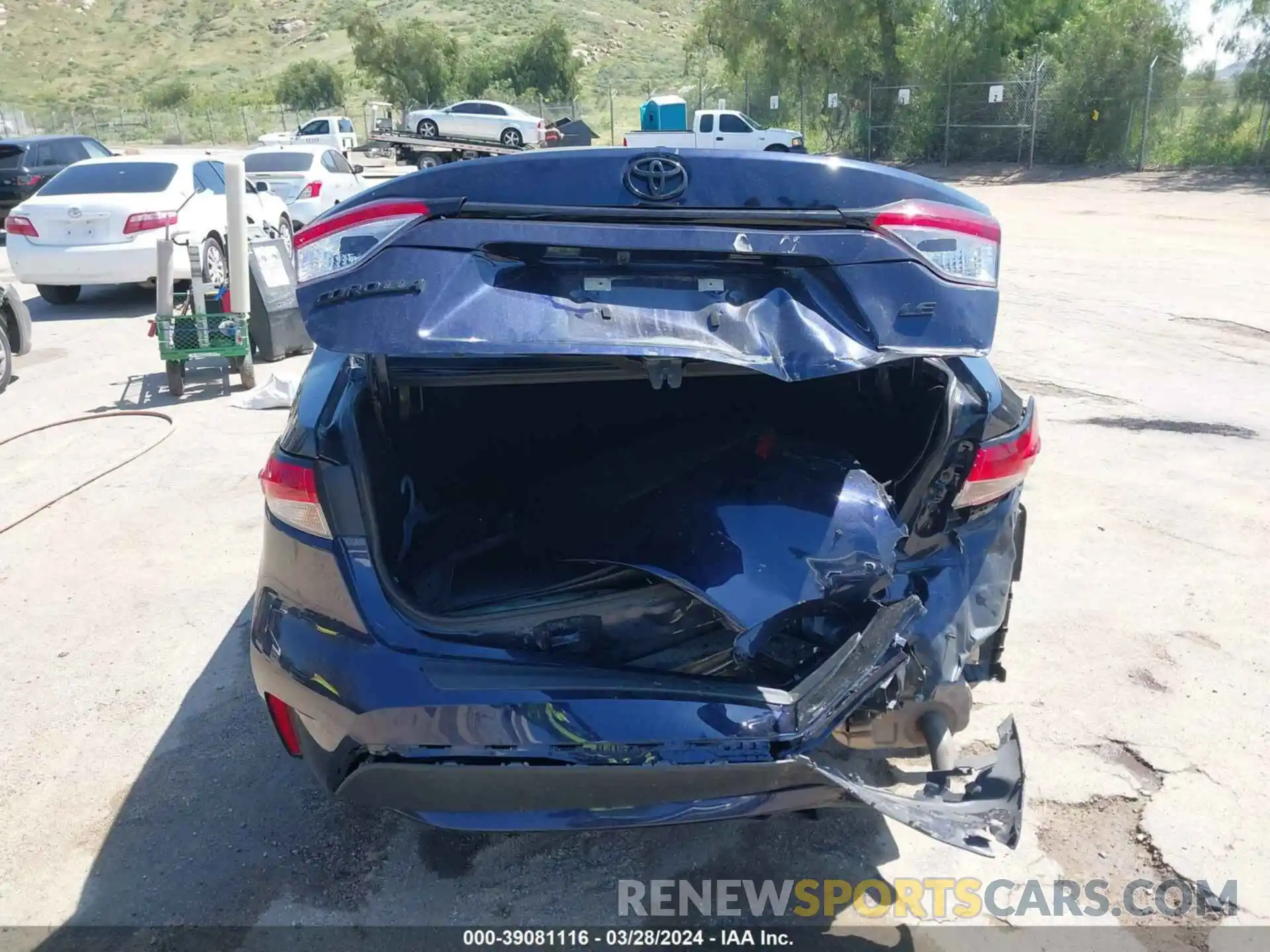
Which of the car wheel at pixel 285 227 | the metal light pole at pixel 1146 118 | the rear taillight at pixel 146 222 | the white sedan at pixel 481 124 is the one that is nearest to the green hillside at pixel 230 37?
the white sedan at pixel 481 124

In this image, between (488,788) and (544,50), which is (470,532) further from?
(544,50)

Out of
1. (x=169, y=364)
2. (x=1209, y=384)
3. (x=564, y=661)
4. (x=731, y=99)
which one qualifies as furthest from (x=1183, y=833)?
(x=731, y=99)

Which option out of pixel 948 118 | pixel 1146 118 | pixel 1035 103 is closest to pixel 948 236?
pixel 1146 118

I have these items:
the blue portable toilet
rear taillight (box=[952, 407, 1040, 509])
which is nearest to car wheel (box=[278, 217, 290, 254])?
rear taillight (box=[952, 407, 1040, 509])

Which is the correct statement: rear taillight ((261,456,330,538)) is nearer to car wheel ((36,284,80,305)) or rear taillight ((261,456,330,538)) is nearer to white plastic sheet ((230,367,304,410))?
white plastic sheet ((230,367,304,410))

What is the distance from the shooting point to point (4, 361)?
795cm

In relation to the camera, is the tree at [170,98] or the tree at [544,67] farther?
the tree at [170,98]

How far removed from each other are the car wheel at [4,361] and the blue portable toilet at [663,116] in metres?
26.5

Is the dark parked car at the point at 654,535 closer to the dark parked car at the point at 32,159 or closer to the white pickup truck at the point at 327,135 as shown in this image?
the dark parked car at the point at 32,159

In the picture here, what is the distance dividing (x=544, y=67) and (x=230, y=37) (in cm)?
5277

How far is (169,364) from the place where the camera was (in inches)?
300

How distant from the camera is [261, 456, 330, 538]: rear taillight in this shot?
2381 millimetres

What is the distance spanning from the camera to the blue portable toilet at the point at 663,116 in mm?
32500

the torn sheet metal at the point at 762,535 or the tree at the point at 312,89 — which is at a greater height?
the tree at the point at 312,89
